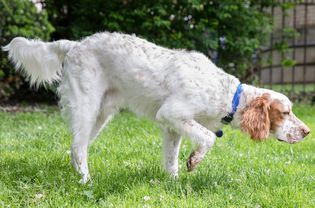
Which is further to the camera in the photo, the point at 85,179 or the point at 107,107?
the point at 107,107

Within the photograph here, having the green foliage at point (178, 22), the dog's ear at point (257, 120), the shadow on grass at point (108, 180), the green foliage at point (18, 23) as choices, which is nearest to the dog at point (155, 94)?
the dog's ear at point (257, 120)

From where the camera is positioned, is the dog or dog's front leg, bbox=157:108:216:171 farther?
the dog

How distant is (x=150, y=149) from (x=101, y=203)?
1933 mm

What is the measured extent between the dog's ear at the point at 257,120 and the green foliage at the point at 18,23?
17.4ft

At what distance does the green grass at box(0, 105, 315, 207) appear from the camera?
339 cm

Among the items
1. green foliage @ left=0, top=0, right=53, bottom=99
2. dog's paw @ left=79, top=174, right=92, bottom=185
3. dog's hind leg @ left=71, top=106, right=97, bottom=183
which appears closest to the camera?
dog's paw @ left=79, top=174, right=92, bottom=185

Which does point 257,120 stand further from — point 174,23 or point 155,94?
point 174,23

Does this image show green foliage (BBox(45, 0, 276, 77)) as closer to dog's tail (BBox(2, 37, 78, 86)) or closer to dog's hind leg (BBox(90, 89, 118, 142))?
dog's tail (BBox(2, 37, 78, 86))

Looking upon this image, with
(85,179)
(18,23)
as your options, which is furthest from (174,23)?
(85,179)

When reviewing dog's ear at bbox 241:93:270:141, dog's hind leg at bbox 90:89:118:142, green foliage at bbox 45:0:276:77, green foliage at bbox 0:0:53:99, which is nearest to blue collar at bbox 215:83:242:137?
dog's ear at bbox 241:93:270:141

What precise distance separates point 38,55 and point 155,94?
1193 mm

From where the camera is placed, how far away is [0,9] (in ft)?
27.4

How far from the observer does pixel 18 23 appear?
8.59 meters

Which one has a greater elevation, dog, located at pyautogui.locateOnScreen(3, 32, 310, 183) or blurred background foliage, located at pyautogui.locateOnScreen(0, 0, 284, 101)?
A: dog, located at pyautogui.locateOnScreen(3, 32, 310, 183)
